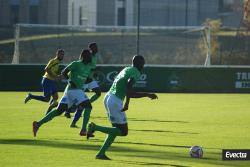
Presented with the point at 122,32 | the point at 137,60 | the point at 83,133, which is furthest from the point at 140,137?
the point at 122,32

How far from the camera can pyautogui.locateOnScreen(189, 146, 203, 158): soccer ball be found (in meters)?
14.4

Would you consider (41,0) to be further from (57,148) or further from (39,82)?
(57,148)

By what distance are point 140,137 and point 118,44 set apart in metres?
35.2

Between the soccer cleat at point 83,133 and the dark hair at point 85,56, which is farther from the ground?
the dark hair at point 85,56

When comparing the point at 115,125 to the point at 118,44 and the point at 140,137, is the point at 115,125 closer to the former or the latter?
the point at 140,137

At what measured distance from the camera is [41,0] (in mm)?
59688

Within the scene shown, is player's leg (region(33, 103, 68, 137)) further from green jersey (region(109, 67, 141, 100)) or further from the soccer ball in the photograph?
the soccer ball

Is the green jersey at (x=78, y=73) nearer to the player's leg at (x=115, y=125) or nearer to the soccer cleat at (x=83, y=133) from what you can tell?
the soccer cleat at (x=83, y=133)

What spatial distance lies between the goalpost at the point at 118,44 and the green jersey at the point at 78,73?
28.7 metres

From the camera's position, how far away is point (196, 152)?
47.5ft

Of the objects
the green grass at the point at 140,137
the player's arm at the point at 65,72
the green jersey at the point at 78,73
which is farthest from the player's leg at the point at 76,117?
the player's arm at the point at 65,72

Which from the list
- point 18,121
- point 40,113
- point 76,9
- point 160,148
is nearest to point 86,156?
point 160,148

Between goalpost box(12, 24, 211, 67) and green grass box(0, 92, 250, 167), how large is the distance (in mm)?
18655

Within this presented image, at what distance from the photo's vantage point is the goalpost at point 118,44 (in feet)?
161
